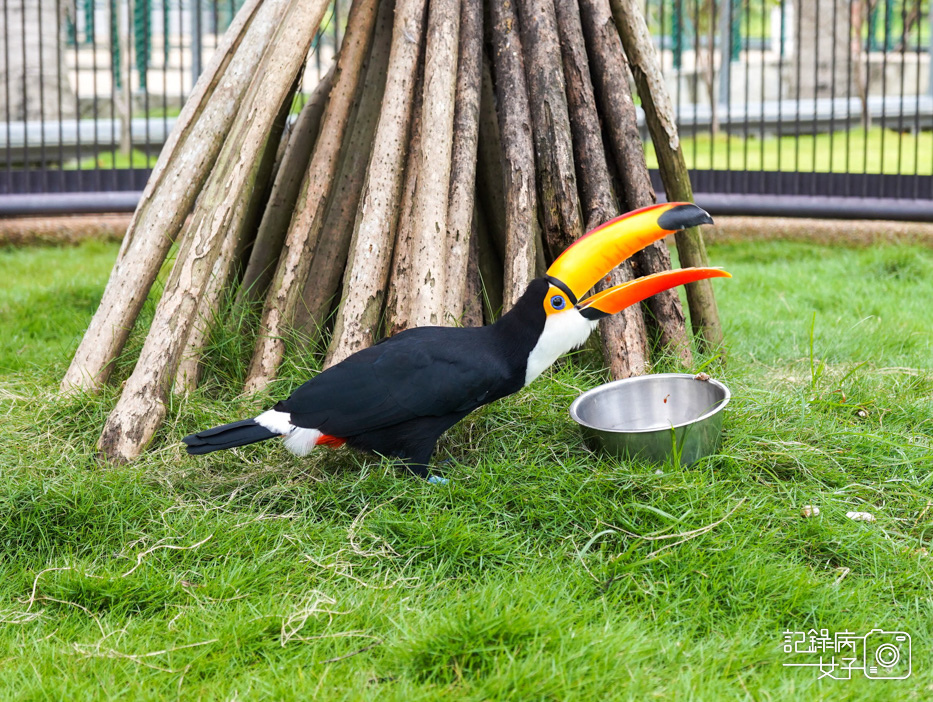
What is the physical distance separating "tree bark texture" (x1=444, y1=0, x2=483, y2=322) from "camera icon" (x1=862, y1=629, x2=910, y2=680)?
6.43ft

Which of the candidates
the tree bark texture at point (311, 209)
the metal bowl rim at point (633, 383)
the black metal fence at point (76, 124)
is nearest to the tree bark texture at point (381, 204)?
the tree bark texture at point (311, 209)

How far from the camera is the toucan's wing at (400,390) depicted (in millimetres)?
3000

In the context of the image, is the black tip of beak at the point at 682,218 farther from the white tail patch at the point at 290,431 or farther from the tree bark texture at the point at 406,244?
the white tail patch at the point at 290,431

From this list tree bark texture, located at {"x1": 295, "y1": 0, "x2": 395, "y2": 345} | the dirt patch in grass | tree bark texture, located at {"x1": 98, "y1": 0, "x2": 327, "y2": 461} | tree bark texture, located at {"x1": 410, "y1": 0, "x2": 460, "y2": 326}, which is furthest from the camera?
the dirt patch in grass

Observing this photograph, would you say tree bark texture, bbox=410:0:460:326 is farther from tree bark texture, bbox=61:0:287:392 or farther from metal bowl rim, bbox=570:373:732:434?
tree bark texture, bbox=61:0:287:392

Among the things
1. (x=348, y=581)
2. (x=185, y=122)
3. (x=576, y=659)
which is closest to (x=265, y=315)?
(x=185, y=122)

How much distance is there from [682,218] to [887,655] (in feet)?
4.57

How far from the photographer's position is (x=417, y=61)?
4.14 m

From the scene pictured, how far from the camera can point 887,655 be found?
7.64 feet

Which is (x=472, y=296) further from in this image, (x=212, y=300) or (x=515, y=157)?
(x=212, y=300)

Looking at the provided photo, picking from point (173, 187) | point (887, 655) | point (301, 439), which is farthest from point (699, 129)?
point (887, 655)

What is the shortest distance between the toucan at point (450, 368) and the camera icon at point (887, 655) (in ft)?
3.95

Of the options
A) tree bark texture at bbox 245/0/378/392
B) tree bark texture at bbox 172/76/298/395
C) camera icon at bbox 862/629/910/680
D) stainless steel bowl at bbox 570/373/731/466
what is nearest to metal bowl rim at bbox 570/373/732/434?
stainless steel bowl at bbox 570/373/731/466

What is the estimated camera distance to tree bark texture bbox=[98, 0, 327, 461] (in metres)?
3.39
